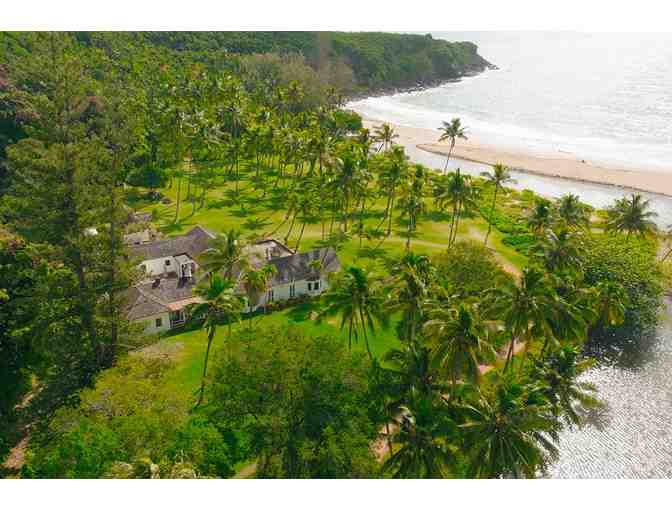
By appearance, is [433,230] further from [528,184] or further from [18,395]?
[18,395]

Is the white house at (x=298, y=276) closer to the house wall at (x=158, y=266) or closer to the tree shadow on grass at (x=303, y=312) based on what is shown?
the tree shadow on grass at (x=303, y=312)

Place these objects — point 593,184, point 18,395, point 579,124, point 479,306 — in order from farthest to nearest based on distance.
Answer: point 579,124, point 593,184, point 18,395, point 479,306

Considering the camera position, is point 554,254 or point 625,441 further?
point 554,254

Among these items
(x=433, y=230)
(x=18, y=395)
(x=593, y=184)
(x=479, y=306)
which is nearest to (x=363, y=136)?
(x=433, y=230)

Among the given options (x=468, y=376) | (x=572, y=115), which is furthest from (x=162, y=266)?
(x=572, y=115)

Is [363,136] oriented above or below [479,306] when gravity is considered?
above

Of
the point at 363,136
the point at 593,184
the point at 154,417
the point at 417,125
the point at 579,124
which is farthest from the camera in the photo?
the point at 417,125

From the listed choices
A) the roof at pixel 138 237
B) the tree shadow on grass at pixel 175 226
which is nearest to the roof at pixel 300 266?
the roof at pixel 138 237

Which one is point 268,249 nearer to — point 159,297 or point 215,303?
point 159,297
